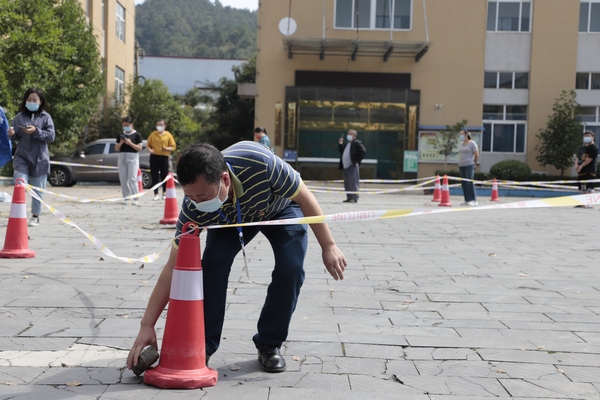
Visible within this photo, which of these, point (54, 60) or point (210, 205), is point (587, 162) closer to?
point (210, 205)

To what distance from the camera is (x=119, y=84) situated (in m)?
40.4

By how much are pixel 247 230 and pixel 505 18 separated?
110 feet

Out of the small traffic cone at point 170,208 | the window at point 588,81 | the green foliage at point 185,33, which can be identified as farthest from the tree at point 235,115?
the green foliage at point 185,33

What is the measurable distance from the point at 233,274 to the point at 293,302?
3.23m

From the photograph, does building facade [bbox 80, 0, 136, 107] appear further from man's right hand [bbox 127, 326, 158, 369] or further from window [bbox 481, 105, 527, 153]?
man's right hand [bbox 127, 326, 158, 369]

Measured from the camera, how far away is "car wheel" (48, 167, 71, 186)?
25312mm

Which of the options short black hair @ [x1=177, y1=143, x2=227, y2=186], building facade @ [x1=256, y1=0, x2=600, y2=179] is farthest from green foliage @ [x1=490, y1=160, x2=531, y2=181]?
short black hair @ [x1=177, y1=143, x2=227, y2=186]

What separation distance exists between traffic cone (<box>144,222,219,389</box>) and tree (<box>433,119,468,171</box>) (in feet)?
96.9

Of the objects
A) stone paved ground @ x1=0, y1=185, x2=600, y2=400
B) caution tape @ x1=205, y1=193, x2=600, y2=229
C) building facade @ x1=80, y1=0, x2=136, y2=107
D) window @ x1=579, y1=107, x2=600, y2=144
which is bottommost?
stone paved ground @ x1=0, y1=185, x2=600, y2=400

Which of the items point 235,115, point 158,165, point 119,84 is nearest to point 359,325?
point 158,165

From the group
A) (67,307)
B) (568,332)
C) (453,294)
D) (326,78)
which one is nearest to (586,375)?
(568,332)

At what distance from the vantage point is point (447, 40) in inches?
1371

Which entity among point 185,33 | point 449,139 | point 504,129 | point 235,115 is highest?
point 185,33

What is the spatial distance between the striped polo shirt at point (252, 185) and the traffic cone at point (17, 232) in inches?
178
